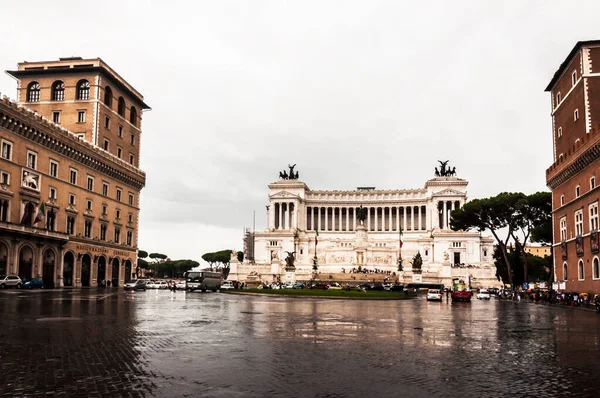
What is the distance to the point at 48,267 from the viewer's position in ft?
205

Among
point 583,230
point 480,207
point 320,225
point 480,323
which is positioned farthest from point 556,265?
point 320,225

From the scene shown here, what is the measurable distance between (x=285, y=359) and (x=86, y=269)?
63.1m

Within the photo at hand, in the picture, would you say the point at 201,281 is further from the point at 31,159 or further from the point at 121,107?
the point at 121,107

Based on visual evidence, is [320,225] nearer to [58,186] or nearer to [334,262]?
[334,262]

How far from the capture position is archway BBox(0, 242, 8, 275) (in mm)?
54031

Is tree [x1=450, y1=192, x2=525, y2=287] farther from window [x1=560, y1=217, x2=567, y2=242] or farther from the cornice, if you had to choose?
the cornice

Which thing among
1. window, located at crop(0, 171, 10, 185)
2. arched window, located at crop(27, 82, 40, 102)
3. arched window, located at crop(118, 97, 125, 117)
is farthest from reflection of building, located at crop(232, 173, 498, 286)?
window, located at crop(0, 171, 10, 185)

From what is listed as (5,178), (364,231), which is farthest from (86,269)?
(364,231)

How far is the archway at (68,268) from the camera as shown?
216 feet

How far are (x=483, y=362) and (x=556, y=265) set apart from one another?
179 feet

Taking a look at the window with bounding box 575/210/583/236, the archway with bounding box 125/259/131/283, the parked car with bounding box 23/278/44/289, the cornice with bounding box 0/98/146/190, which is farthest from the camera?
the archway with bounding box 125/259/131/283

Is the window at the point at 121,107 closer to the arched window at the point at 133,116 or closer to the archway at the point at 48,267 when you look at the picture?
the arched window at the point at 133,116

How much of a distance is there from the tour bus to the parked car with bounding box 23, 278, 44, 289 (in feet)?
49.1

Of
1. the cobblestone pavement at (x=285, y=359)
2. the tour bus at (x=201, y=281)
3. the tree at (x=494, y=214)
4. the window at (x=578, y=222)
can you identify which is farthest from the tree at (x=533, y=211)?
the cobblestone pavement at (x=285, y=359)
